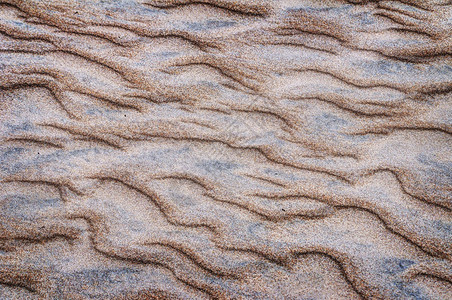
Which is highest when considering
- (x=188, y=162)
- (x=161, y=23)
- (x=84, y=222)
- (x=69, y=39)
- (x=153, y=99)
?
(x=161, y=23)

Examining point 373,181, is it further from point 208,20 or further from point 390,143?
point 208,20

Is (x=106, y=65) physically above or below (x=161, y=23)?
below

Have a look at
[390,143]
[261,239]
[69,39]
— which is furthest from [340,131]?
[69,39]

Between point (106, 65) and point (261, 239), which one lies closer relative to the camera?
point (261, 239)

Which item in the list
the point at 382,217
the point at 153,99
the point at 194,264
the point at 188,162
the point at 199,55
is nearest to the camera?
the point at 194,264

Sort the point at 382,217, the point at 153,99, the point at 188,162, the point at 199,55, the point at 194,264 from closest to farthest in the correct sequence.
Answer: the point at 194,264 < the point at 382,217 < the point at 188,162 < the point at 153,99 < the point at 199,55

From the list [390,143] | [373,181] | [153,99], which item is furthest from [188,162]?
[390,143]
